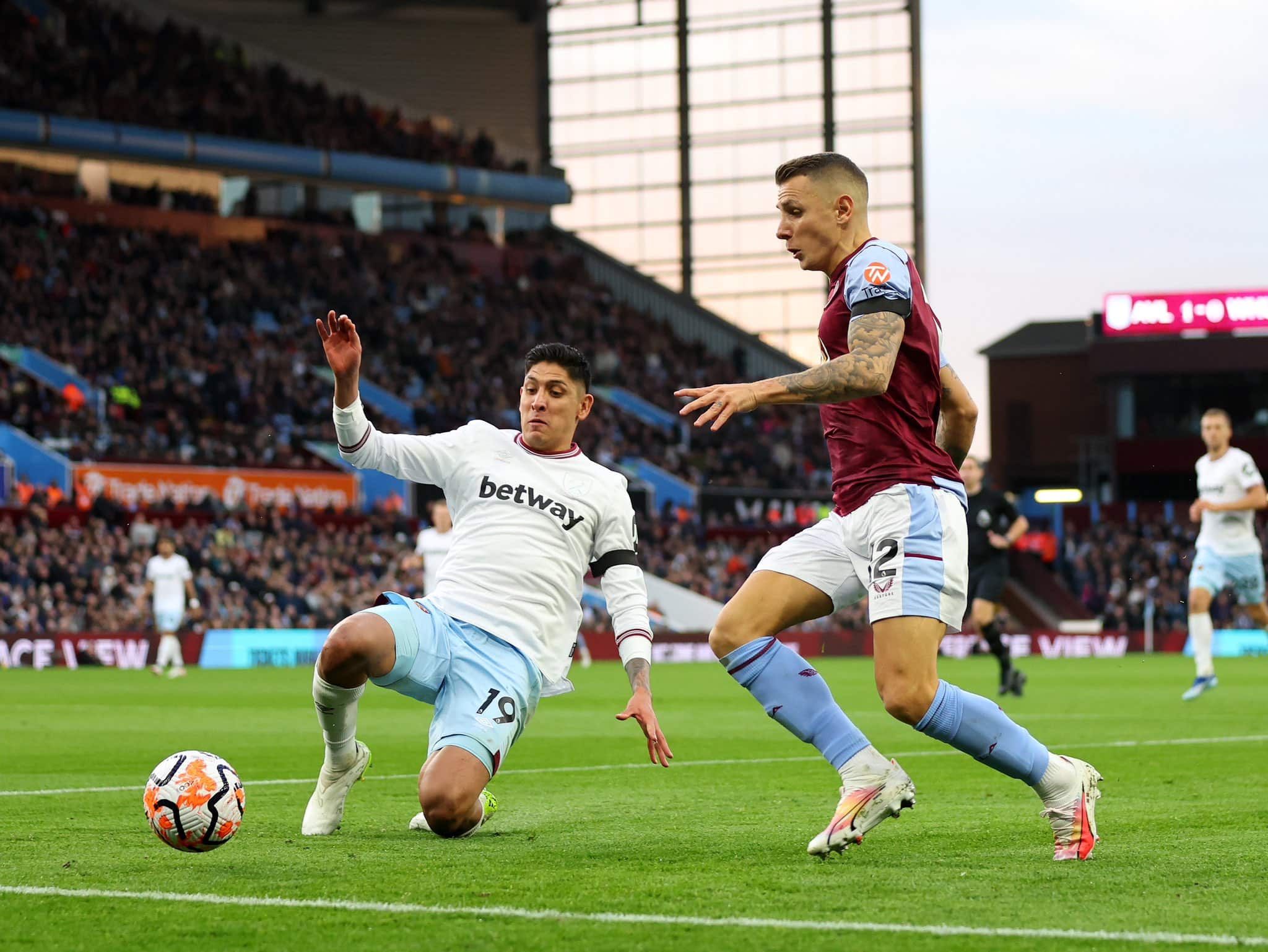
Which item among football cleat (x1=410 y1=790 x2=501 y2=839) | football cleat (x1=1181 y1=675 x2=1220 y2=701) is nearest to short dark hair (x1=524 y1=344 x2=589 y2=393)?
football cleat (x1=410 y1=790 x2=501 y2=839)

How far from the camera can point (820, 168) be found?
20.8 feet

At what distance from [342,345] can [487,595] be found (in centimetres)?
116

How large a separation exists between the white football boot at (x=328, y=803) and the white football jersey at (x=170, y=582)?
18.5 meters

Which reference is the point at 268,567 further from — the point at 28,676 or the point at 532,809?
the point at 532,809

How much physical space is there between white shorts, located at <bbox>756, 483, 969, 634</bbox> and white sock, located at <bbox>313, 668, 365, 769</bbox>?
1645 mm

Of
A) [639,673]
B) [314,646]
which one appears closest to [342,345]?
[639,673]

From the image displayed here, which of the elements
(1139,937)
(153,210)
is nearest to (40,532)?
(153,210)

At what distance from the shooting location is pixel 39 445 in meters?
32.1

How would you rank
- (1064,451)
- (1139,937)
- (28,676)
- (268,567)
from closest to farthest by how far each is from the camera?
(1139,937)
(28,676)
(268,567)
(1064,451)

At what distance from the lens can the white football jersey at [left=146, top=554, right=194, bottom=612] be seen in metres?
24.7

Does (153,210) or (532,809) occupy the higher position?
(153,210)

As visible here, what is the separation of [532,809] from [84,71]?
1639 inches

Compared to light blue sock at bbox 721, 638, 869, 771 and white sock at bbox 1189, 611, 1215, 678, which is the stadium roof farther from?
light blue sock at bbox 721, 638, 869, 771

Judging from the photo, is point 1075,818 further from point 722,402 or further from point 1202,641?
point 1202,641
